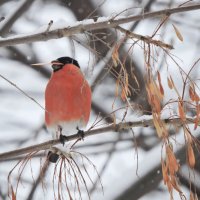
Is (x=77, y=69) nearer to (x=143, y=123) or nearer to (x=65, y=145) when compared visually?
(x=65, y=145)

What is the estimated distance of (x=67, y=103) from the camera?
2.49 meters

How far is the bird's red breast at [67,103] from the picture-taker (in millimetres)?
2484

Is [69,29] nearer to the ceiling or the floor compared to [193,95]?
nearer to the ceiling

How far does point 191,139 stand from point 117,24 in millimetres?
382

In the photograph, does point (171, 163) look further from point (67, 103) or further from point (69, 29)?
point (67, 103)

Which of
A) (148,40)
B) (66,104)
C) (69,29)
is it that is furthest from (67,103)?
(148,40)

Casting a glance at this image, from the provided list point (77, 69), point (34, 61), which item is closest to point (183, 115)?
point (77, 69)

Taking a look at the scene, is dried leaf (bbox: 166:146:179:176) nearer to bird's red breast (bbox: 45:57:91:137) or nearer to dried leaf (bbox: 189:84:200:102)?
dried leaf (bbox: 189:84:200:102)

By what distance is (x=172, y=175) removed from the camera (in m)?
1.39

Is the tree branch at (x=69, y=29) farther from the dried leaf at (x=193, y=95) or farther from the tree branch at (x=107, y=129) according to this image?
the tree branch at (x=107, y=129)

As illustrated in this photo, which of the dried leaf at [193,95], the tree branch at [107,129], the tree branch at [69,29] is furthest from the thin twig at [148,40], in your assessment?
the tree branch at [107,129]

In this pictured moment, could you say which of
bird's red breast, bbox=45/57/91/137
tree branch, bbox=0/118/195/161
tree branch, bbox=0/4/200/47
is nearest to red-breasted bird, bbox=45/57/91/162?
bird's red breast, bbox=45/57/91/137

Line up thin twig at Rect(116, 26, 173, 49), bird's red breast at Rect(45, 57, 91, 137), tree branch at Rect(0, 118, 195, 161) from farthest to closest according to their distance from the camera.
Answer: bird's red breast at Rect(45, 57, 91, 137) → tree branch at Rect(0, 118, 195, 161) → thin twig at Rect(116, 26, 173, 49)

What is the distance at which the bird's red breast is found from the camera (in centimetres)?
248
